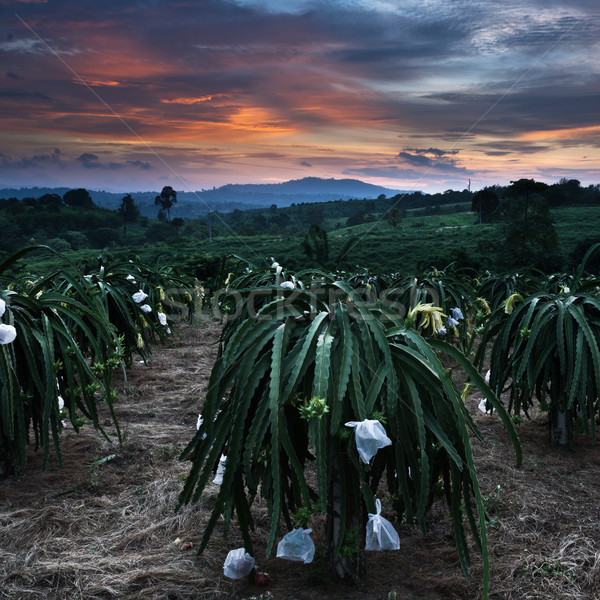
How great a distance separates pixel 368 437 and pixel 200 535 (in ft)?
4.95

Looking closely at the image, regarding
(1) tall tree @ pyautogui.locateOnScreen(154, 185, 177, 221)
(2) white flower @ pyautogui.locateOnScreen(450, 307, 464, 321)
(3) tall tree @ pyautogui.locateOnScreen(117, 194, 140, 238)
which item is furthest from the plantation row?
(1) tall tree @ pyautogui.locateOnScreen(154, 185, 177, 221)

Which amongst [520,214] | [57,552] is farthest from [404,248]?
[57,552]

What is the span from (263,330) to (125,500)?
1.86 m

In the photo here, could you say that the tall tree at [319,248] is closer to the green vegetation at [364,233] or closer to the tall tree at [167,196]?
the green vegetation at [364,233]

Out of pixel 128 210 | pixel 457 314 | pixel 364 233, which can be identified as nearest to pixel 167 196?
pixel 128 210

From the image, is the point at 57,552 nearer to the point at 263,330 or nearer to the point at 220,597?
the point at 220,597

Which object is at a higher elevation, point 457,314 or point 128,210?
point 128,210

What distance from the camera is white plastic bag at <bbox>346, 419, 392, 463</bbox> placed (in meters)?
1.75

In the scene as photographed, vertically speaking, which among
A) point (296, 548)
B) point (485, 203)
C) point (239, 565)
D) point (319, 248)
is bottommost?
point (239, 565)

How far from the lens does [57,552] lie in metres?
2.61

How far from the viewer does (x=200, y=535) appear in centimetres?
275

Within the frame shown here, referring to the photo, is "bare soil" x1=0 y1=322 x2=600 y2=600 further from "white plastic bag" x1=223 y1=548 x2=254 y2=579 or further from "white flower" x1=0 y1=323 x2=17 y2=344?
"white flower" x1=0 y1=323 x2=17 y2=344

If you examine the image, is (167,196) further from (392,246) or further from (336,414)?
(336,414)

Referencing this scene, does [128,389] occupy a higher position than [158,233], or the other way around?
[158,233]
